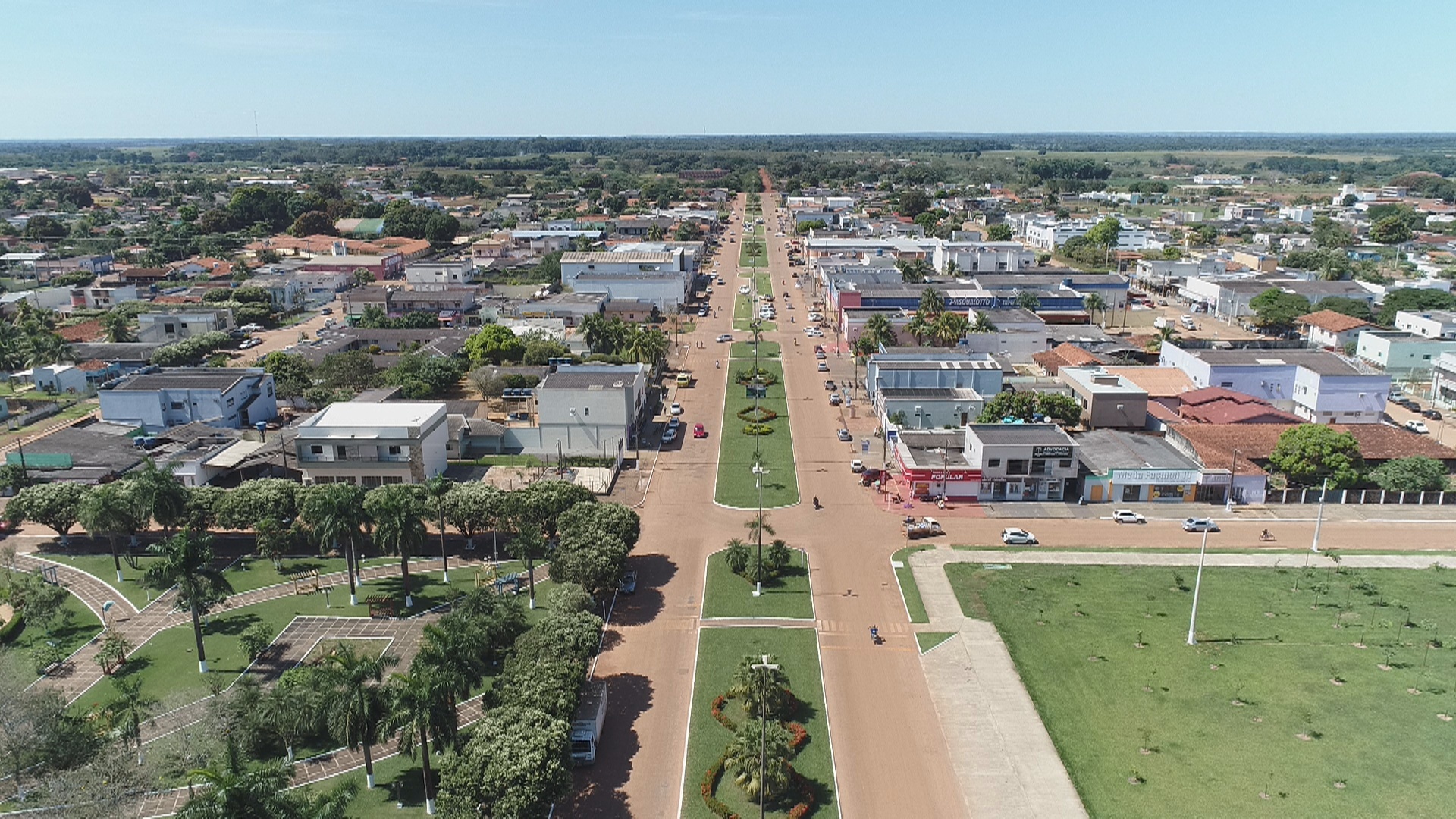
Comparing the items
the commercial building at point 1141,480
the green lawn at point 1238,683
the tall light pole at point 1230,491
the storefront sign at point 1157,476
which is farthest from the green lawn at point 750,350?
the green lawn at point 1238,683

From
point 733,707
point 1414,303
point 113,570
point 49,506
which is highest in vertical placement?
point 1414,303

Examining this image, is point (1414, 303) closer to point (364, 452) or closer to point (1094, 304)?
point (1094, 304)

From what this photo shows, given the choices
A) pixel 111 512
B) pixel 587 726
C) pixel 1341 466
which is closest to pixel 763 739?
pixel 587 726

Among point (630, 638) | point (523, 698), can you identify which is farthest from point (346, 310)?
point (523, 698)

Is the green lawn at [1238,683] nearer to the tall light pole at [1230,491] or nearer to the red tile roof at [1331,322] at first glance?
the tall light pole at [1230,491]

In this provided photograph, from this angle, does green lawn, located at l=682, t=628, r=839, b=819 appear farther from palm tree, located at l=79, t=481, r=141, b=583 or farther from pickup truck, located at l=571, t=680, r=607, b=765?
palm tree, located at l=79, t=481, r=141, b=583

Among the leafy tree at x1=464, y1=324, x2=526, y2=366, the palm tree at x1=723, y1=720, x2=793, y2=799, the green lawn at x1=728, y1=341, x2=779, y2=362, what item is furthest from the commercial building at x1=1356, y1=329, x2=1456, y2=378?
the leafy tree at x1=464, y1=324, x2=526, y2=366
